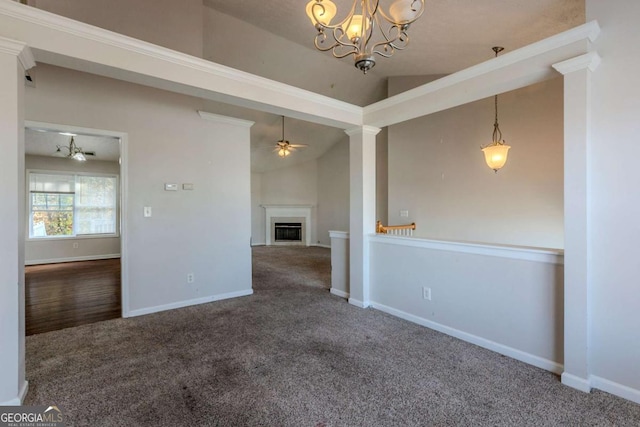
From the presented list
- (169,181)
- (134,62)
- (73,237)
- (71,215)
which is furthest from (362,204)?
(71,215)

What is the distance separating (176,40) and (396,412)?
4.55 meters

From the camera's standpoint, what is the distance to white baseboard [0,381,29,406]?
6.06ft

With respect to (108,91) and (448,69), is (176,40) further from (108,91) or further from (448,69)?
(448,69)

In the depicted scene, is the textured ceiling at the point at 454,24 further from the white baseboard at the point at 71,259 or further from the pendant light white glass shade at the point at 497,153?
the white baseboard at the point at 71,259

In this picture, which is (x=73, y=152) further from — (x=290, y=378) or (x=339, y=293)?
(x=290, y=378)

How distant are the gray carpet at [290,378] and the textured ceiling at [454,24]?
3.12 meters

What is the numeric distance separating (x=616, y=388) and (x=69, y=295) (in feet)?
20.4

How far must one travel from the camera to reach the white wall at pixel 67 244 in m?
6.97

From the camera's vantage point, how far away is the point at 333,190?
372 inches

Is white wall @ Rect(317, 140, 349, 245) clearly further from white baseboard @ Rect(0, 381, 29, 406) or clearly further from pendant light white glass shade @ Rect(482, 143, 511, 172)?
white baseboard @ Rect(0, 381, 29, 406)

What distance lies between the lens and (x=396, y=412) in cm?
185

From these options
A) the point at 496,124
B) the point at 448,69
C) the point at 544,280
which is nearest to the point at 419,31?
the point at 448,69

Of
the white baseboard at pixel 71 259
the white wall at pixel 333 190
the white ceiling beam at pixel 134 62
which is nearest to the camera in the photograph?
the white ceiling beam at pixel 134 62

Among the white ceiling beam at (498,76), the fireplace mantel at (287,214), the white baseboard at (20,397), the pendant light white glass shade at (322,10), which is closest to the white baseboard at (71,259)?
the fireplace mantel at (287,214)
